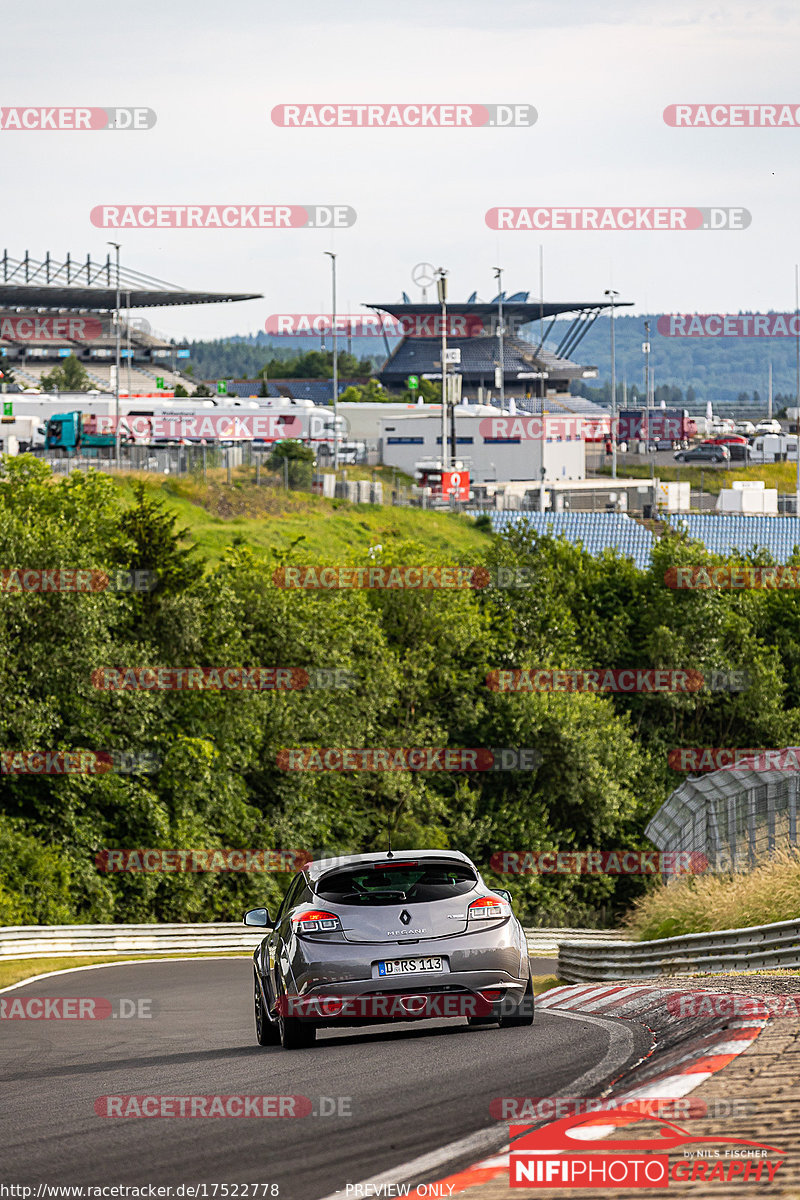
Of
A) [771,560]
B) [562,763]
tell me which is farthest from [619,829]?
[771,560]

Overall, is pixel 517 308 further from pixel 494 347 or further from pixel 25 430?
pixel 25 430

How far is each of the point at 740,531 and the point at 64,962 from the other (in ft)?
163

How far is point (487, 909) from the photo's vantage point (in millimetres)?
9562

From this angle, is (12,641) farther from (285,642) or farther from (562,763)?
(562,763)

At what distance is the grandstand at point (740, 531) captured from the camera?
223 feet

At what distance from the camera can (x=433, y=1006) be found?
9.34 metres

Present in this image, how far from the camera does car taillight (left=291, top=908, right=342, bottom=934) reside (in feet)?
30.4

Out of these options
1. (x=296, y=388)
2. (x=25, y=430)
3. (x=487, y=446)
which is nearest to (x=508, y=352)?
(x=296, y=388)

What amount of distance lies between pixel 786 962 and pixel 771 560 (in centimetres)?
4597

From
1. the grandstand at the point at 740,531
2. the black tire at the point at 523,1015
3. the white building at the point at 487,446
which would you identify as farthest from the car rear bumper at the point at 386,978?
the white building at the point at 487,446

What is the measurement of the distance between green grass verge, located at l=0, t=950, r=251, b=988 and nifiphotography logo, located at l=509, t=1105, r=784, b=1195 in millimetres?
17659

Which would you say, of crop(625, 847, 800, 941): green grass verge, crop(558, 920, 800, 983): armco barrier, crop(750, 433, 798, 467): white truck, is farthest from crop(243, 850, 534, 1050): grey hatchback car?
crop(750, 433, 798, 467): white truck

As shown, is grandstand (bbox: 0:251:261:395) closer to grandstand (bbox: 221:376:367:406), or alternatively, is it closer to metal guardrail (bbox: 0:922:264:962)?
grandstand (bbox: 221:376:367:406)

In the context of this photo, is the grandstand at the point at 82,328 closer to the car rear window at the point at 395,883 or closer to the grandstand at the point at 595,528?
the grandstand at the point at 595,528
